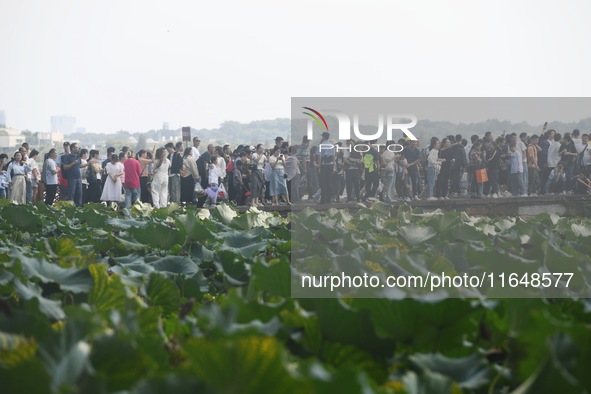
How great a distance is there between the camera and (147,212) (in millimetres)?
9406

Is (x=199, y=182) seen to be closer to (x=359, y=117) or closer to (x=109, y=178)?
(x=109, y=178)

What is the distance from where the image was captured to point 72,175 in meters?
20.2

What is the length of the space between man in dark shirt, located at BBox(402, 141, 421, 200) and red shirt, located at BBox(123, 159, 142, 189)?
585 centimetres

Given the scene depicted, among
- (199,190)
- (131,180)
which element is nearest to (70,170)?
(131,180)

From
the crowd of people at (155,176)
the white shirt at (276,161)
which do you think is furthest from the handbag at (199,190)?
the white shirt at (276,161)

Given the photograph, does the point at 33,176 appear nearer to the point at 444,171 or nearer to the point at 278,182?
the point at 278,182

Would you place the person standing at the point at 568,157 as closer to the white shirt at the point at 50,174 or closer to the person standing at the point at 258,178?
the person standing at the point at 258,178

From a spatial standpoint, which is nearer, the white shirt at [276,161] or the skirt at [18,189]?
the skirt at [18,189]

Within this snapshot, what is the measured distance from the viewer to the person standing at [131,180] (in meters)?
19.4

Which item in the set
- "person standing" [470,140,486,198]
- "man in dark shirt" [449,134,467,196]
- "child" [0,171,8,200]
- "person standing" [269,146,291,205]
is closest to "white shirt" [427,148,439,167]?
"man in dark shirt" [449,134,467,196]

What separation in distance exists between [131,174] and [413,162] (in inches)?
239

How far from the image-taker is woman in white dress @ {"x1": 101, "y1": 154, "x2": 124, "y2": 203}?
19.5 metres

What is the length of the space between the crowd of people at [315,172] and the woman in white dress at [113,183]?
22 millimetres

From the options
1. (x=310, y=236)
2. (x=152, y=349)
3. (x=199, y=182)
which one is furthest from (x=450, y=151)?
(x=152, y=349)
